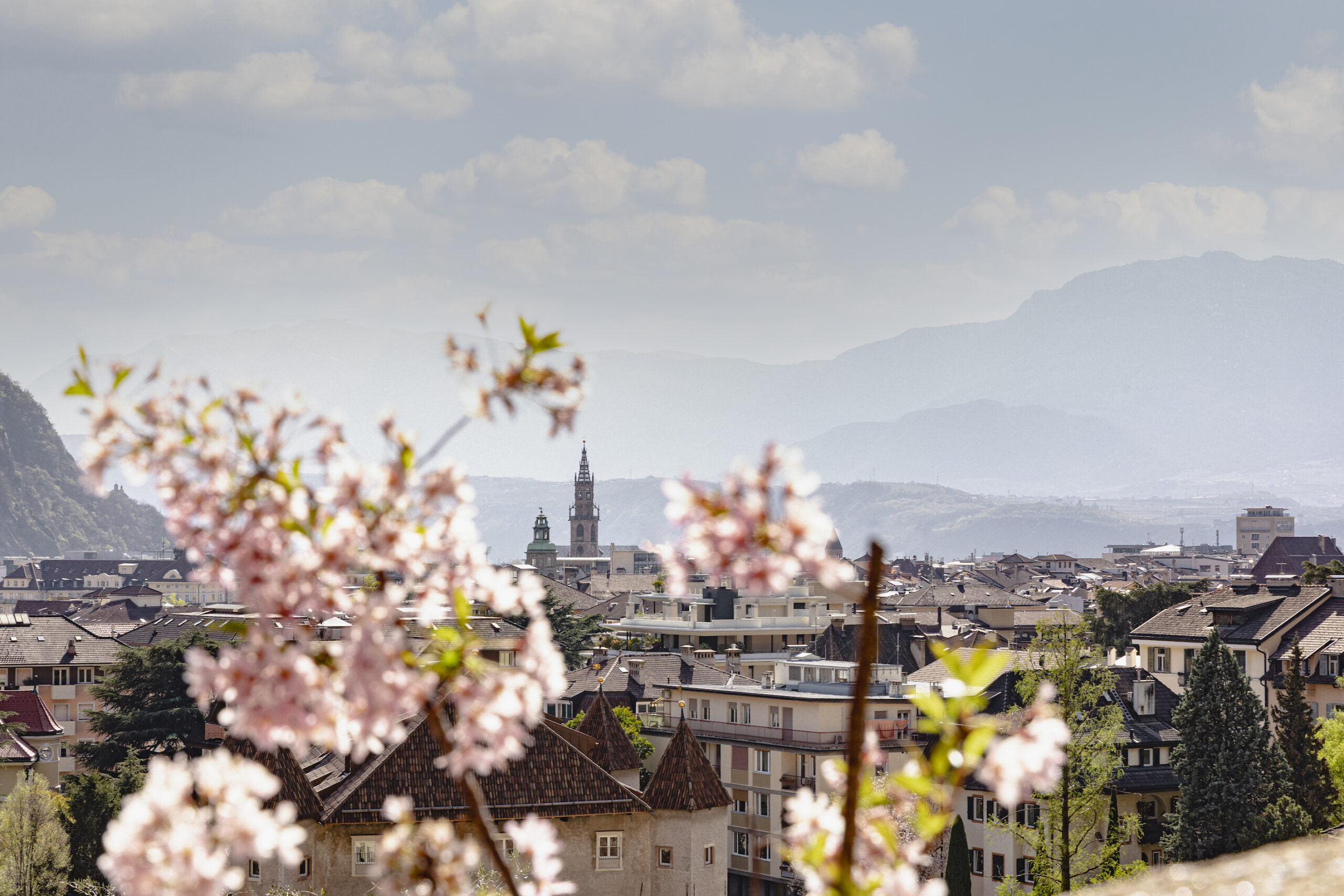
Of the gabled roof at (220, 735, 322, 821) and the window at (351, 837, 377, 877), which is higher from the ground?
the gabled roof at (220, 735, 322, 821)

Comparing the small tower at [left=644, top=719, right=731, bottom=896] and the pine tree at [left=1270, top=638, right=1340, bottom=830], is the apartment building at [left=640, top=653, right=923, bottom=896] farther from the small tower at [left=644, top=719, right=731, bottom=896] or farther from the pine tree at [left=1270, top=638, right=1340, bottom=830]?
the pine tree at [left=1270, top=638, right=1340, bottom=830]

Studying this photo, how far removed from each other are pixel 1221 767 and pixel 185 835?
4859 cm

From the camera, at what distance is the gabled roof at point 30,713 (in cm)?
6662

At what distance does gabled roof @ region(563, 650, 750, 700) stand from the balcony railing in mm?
6493

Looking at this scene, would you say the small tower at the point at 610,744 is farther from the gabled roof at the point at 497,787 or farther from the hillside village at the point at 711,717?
the gabled roof at the point at 497,787

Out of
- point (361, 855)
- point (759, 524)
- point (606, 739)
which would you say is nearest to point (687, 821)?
point (606, 739)

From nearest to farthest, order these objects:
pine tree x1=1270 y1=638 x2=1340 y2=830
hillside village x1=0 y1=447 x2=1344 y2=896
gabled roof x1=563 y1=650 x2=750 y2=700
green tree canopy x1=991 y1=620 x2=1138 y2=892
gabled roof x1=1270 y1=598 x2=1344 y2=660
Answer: green tree canopy x1=991 y1=620 x2=1138 y2=892 < hillside village x1=0 y1=447 x2=1344 y2=896 < pine tree x1=1270 y1=638 x2=1340 y2=830 < gabled roof x1=1270 y1=598 x2=1344 y2=660 < gabled roof x1=563 y1=650 x2=750 y2=700

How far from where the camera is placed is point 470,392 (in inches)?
234

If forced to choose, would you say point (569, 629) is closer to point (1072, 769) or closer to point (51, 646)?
point (51, 646)

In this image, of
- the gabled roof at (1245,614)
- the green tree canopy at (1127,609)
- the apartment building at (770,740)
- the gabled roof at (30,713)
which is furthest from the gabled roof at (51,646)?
the green tree canopy at (1127,609)

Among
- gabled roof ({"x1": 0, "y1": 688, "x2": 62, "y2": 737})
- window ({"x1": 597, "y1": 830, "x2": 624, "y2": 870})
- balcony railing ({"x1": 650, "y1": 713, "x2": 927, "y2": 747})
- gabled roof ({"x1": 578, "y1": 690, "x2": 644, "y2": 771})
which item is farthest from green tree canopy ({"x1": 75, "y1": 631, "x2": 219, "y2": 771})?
window ({"x1": 597, "y1": 830, "x2": 624, "y2": 870})

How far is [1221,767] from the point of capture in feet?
159

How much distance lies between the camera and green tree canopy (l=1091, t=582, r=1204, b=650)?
10156cm

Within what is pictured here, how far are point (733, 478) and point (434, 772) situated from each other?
37560 mm
